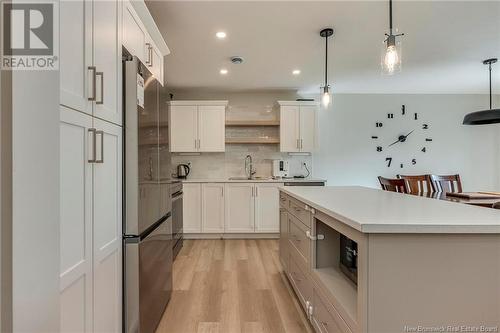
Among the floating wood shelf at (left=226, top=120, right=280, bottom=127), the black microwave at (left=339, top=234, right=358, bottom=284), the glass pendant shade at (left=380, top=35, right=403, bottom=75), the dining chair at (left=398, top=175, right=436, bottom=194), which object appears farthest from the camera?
the floating wood shelf at (left=226, top=120, right=280, bottom=127)

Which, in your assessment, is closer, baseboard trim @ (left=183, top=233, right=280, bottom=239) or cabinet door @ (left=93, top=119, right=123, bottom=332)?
cabinet door @ (left=93, top=119, right=123, bottom=332)

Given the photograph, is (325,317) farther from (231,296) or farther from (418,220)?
(231,296)

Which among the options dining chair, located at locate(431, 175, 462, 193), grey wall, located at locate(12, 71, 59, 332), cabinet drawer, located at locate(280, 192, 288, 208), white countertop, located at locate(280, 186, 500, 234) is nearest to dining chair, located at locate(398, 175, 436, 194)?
dining chair, located at locate(431, 175, 462, 193)

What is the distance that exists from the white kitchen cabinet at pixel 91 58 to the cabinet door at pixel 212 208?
2.98 m

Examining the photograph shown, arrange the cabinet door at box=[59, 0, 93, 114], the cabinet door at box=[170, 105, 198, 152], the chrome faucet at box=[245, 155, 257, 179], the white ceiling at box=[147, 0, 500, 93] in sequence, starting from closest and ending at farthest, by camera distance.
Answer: the cabinet door at box=[59, 0, 93, 114] → the white ceiling at box=[147, 0, 500, 93] → the cabinet door at box=[170, 105, 198, 152] → the chrome faucet at box=[245, 155, 257, 179]

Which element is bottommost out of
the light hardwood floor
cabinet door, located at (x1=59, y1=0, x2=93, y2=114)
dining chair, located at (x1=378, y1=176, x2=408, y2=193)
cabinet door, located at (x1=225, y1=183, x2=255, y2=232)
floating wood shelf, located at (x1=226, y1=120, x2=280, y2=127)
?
the light hardwood floor

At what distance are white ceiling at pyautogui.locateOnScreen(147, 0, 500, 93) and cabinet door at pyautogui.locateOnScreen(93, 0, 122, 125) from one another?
1.02 meters

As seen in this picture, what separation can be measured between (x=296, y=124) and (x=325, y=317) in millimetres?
3517

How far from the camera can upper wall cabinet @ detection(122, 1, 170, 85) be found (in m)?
1.67

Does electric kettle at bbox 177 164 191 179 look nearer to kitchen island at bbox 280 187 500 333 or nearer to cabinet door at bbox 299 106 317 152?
cabinet door at bbox 299 106 317 152

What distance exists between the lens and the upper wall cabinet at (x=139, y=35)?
5.48 ft

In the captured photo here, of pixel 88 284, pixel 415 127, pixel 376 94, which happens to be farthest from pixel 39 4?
pixel 415 127

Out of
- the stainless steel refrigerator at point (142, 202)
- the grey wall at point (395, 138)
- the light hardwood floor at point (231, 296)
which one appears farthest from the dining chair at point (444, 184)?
the stainless steel refrigerator at point (142, 202)

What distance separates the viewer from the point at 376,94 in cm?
528
